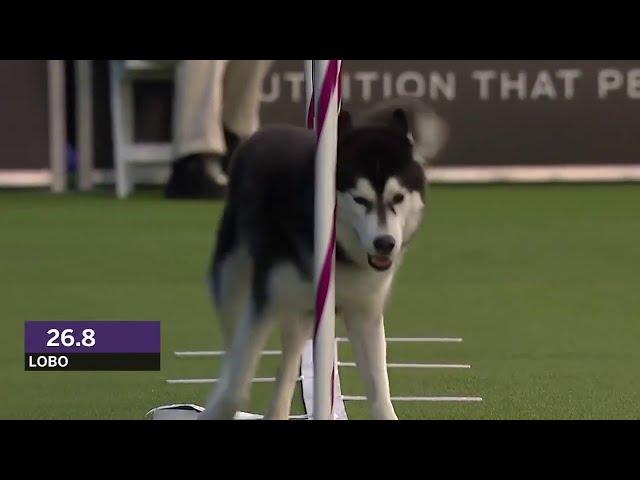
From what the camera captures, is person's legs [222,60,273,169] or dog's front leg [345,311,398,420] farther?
person's legs [222,60,273,169]

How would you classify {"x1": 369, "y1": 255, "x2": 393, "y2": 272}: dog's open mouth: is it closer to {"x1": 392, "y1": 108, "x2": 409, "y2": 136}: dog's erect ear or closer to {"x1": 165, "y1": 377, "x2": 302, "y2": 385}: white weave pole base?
{"x1": 392, "y1": 108, "x2": 409, "y2": 136}: dog's erect ear

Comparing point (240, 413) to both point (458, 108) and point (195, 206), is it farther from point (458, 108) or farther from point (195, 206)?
point (458, 108)

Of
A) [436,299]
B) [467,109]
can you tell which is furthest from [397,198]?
[467,109]

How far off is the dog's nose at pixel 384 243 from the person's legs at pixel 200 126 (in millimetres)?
7490

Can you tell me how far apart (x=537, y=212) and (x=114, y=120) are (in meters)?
3.75

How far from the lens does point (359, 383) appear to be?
4449 mm

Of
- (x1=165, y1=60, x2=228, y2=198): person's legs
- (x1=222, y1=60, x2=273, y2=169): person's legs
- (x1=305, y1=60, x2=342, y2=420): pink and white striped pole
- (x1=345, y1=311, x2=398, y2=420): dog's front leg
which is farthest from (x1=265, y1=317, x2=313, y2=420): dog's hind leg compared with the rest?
Answer: (x1=222, y1=60, x2=273, y2=169): person's legs

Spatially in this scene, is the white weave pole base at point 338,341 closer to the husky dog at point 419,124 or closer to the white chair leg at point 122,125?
the husky dog at point 419,124

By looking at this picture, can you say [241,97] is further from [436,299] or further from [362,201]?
[362,201]

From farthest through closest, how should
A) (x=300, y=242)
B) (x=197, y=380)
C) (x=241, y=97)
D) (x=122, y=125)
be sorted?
(x=122, y=125) < (x=241, y=97) < (x=197, y=380) < (x=300, y=242)

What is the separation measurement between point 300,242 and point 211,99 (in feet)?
24.6

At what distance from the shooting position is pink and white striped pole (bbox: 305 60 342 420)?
119 inches

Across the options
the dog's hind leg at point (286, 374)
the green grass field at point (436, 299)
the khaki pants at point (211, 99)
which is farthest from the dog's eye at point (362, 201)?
the khaki pants at point (211, 99)

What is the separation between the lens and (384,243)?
307cm
